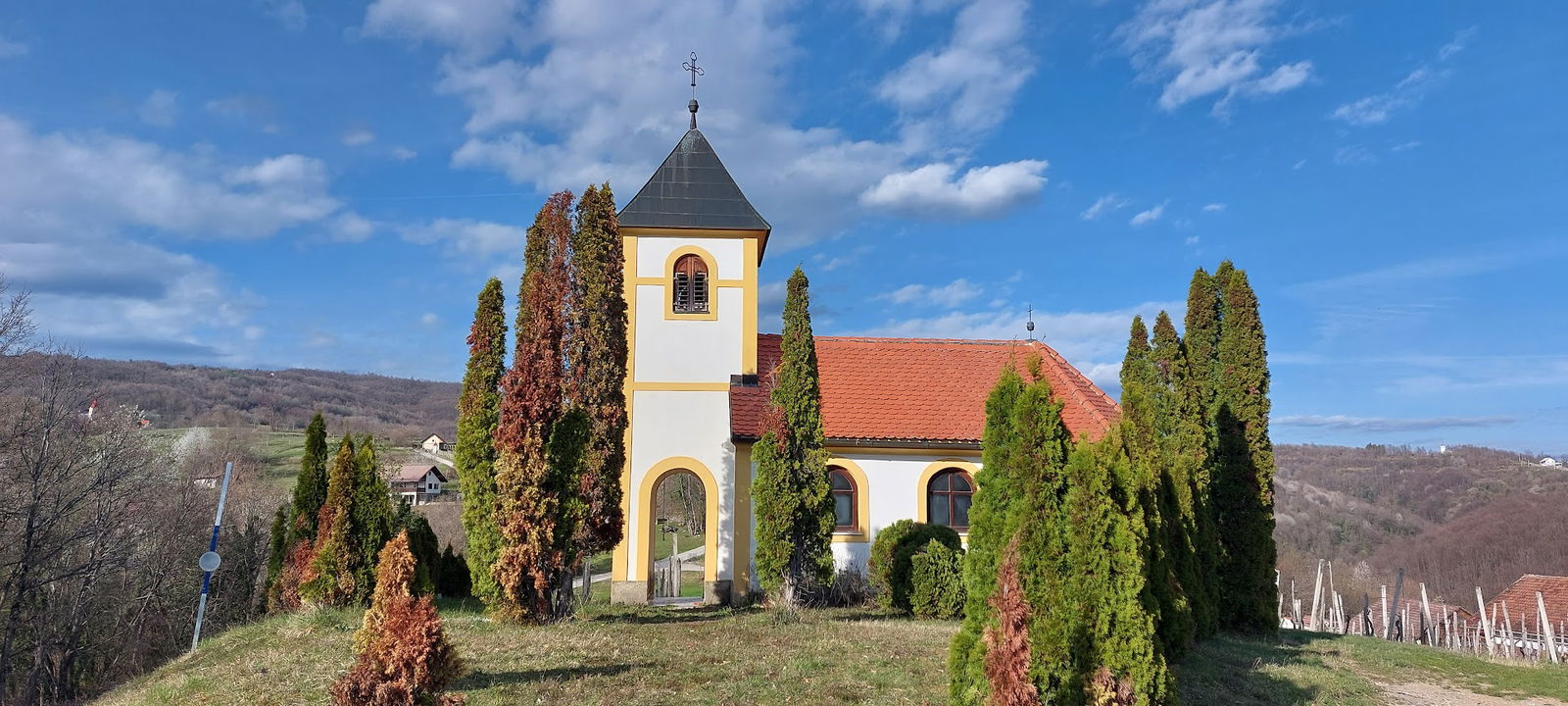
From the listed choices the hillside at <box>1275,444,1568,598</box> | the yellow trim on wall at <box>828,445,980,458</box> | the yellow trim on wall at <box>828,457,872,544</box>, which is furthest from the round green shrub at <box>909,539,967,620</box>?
the hillside at <box>1275,444,1568,598</box>

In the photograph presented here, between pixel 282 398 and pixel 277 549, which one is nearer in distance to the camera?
pixel 277 549

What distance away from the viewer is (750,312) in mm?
17062

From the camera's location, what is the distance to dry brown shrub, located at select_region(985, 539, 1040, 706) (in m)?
6.12

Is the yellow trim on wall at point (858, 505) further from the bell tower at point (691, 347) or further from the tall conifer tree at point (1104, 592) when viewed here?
the tall conifer tree at point (1104, 592)

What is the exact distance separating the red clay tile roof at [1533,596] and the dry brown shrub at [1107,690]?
2985 centimetres

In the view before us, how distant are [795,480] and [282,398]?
55.4m

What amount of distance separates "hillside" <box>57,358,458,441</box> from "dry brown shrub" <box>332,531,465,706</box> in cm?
3444

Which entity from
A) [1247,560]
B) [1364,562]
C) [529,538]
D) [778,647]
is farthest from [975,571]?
[1364,562]

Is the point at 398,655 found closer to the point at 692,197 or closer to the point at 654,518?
the point at 654,518

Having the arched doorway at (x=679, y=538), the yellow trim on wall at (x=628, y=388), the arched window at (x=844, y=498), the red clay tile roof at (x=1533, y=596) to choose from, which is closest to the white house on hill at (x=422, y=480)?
the arched doorway at (x=679, y=538)

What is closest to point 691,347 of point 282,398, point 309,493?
point 309,493

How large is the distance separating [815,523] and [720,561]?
3.14m

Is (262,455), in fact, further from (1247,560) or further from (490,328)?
(1247,560)

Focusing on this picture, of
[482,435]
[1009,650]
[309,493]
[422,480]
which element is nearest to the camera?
[1009,650]
